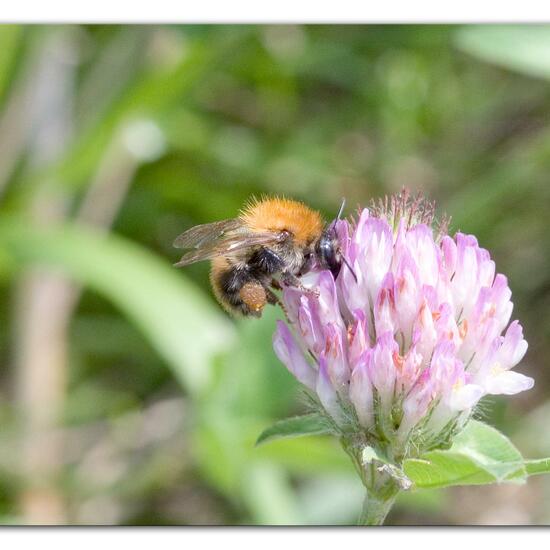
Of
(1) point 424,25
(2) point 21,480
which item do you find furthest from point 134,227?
(1) point 424,25

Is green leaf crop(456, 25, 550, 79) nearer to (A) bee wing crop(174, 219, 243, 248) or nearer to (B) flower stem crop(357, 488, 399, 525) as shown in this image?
(A) bee wing crop(174, 219, 243, 248)

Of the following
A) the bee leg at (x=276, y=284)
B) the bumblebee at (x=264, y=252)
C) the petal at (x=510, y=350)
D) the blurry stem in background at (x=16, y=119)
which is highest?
the blurry stem in background at (x=16, y=119)

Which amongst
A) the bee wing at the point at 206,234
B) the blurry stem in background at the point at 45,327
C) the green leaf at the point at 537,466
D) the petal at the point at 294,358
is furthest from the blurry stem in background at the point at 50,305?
the green leaf at the point at 537,466

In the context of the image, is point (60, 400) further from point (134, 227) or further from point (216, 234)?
point (216, 234)

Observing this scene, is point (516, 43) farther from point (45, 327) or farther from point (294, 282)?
point (45, 327)

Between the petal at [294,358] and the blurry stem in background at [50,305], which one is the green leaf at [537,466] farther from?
the blurry stem in background at [50,305]
